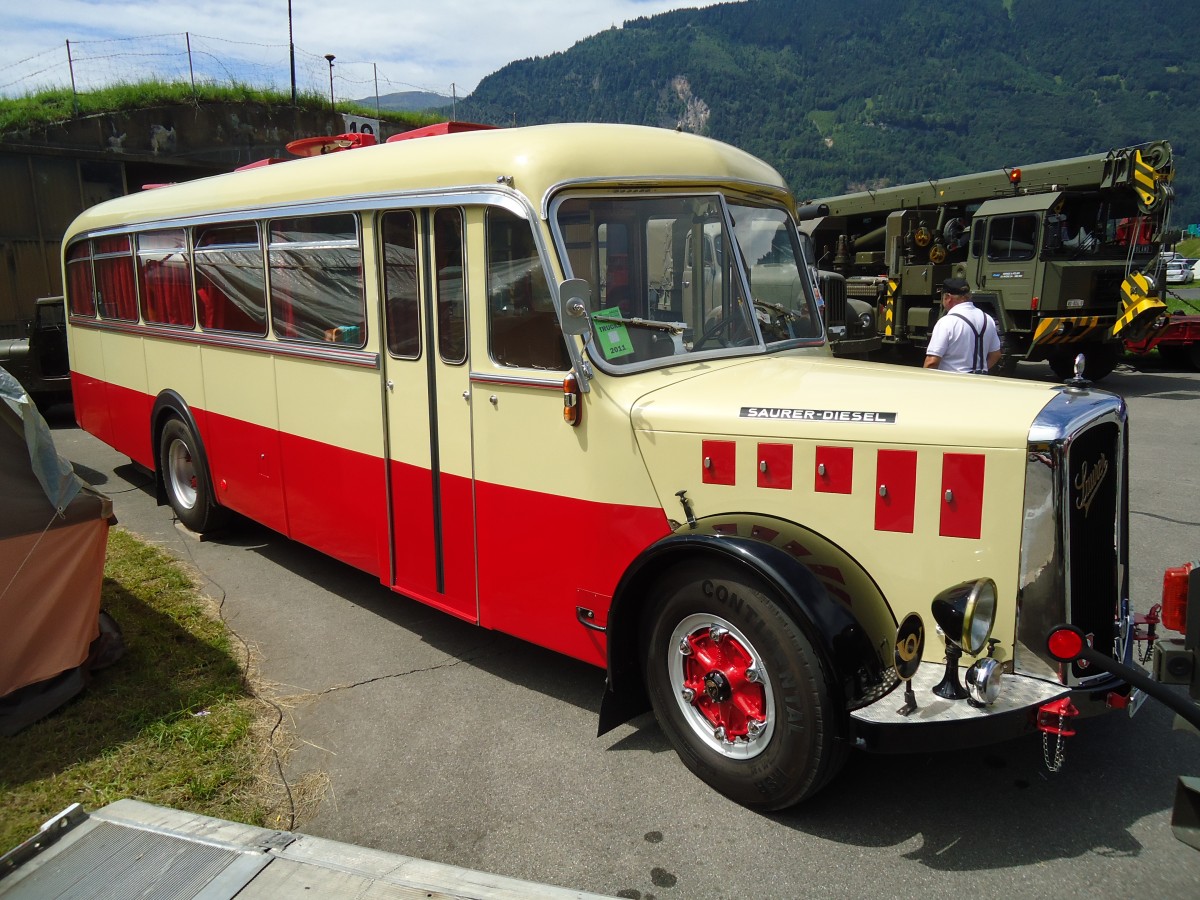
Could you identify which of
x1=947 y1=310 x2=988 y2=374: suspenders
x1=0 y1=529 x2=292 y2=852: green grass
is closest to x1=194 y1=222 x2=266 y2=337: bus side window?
x1=0 y1=529 x2=292 y2=852: green grass

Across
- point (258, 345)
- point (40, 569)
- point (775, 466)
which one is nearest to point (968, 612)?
point (775, 466)

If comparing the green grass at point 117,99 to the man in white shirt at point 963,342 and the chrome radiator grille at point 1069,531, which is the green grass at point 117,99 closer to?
A: the man in white shirt at point 963,342

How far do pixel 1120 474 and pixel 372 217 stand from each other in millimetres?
3621

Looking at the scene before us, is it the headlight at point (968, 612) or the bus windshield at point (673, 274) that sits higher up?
the bus windshield at point (673, 274)

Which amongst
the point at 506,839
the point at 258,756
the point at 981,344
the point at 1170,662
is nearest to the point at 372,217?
the point at 258,756

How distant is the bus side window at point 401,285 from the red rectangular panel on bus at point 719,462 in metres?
1.67

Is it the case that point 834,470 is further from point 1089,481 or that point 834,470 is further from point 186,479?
point 186,479

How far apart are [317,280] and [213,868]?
10.5ft

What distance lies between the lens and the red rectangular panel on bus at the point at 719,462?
3479 mm

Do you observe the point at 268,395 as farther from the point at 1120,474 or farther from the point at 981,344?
the point at 981,344

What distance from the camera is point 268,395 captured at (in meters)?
5.65

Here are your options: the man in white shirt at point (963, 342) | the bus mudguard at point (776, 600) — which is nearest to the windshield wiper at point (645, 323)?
the bus mudguard at point (776, 600)

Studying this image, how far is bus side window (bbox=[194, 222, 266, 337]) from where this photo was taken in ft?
18.5

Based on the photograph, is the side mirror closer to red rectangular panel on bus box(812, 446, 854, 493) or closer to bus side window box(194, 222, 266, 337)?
red rectangular panel on bus box(812, 446, 854, 493)
